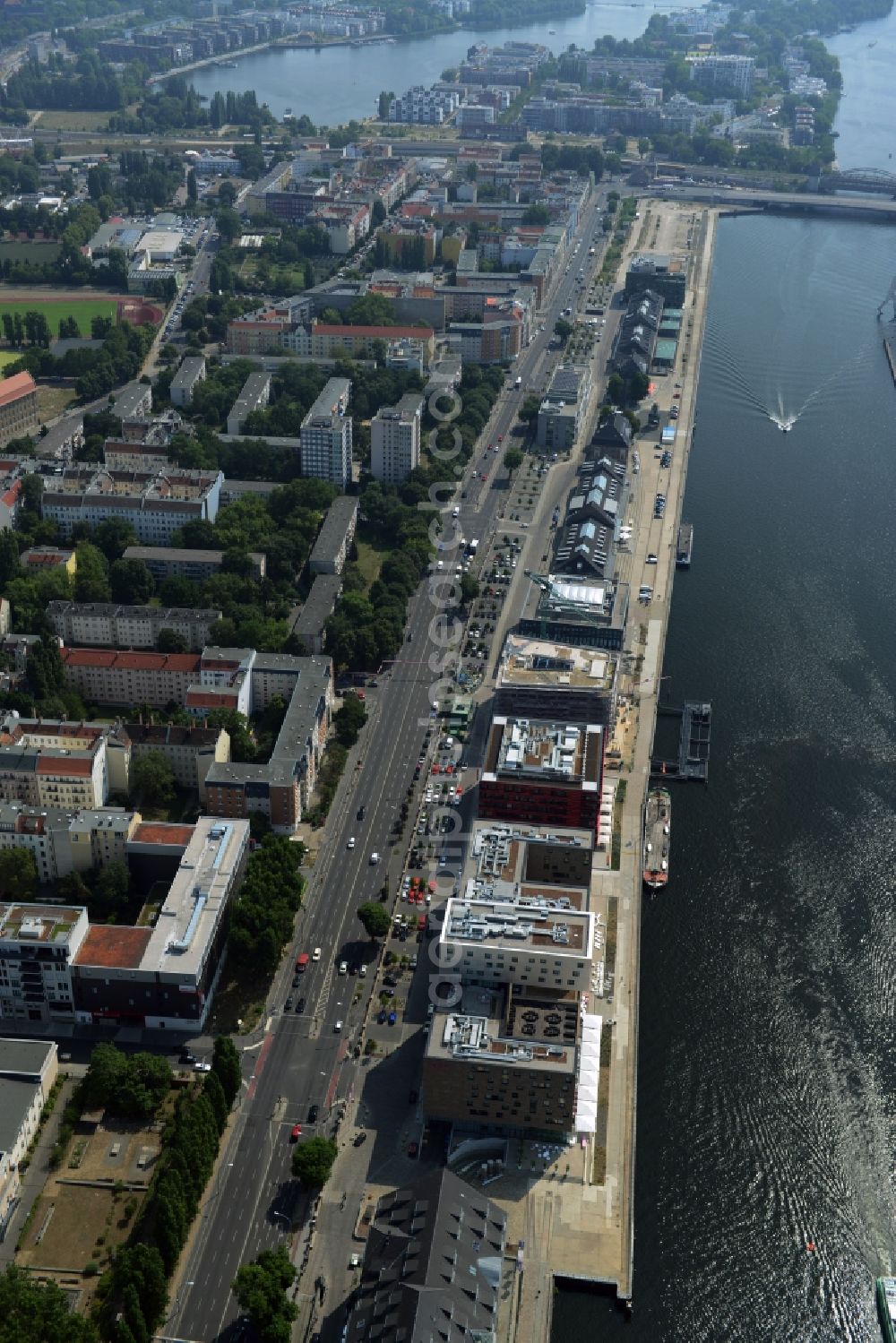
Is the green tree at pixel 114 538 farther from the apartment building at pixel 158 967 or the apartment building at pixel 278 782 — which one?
the apartment building at pixel 158 967

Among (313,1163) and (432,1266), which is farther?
(313,1163)

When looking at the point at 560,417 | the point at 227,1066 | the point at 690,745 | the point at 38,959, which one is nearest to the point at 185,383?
the point at 560,417

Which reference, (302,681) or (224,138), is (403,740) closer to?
(302,681)

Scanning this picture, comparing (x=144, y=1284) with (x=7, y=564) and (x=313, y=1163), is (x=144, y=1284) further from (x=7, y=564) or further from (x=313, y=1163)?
(x=7, y=564)

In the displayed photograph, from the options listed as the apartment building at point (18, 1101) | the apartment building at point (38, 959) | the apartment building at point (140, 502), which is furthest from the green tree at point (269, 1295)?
the apartment building at point (140, 502)

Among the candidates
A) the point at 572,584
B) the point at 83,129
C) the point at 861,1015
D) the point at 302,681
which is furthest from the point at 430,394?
the point at 83,129
